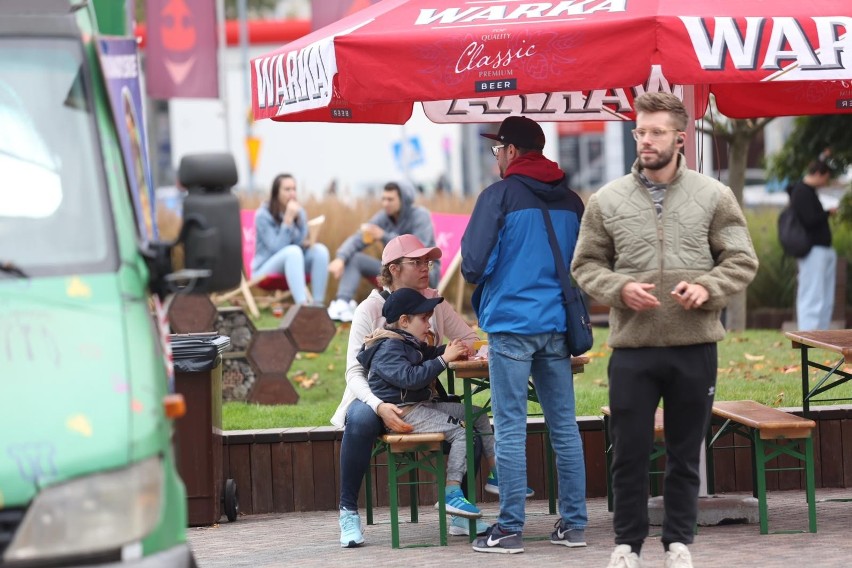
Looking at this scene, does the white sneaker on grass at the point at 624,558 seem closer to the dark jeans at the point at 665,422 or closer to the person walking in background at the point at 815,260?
the dark jeans at the point at 665,422

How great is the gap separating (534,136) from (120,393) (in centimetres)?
340

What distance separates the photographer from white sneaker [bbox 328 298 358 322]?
51.1ft

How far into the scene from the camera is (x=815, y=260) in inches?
610

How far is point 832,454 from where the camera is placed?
9.20m

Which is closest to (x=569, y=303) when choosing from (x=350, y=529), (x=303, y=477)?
(x=350, y=529)

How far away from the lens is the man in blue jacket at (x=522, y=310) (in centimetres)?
728

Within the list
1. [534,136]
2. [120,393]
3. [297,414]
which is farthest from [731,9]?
[297,414]

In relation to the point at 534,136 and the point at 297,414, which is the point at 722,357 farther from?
the point at 534,136

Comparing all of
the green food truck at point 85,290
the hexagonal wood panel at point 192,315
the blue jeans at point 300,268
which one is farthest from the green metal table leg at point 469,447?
the blue jeans at point 300,268

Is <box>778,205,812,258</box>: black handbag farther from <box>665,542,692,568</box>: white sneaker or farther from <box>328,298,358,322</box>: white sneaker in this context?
<box>665,542,692,568</box>: white sneaker

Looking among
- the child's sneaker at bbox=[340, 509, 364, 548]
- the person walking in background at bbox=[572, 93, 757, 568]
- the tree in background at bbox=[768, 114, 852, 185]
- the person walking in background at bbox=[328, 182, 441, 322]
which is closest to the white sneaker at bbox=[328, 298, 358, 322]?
the person walking in background at bbox=[328, 182, 441, 322]

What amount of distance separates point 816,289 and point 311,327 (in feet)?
19.0

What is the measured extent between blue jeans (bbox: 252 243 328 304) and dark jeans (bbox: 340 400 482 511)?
7.69m

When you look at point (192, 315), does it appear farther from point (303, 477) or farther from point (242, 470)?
point (303, 477)
